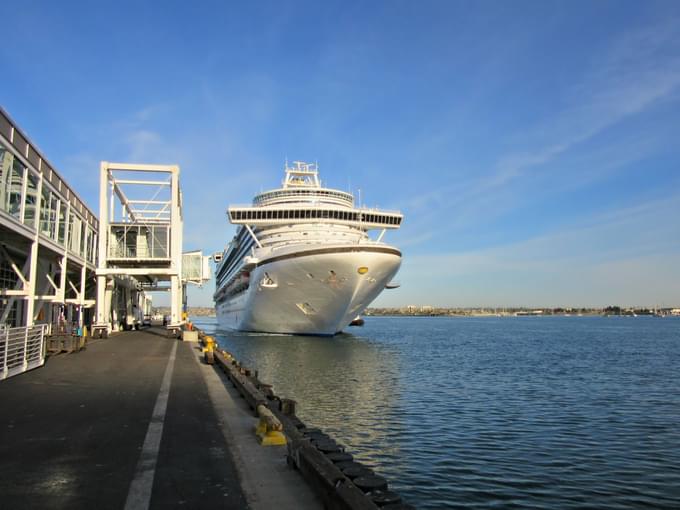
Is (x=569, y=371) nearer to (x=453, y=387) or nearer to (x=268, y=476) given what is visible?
(x=453, y=387)

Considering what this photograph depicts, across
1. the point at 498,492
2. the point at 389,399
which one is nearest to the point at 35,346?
the point at 389,399

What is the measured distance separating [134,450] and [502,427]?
35.6 ft

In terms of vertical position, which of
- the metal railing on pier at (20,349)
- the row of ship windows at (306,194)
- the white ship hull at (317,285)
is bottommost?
the metal railing on pier at (20,349)

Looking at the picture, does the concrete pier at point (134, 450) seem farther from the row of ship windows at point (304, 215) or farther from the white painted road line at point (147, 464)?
the row of ship windows at point (304, 215)

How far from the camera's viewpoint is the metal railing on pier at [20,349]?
13664 mm

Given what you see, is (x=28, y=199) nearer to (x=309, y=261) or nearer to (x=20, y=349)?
(x=20, y=349)

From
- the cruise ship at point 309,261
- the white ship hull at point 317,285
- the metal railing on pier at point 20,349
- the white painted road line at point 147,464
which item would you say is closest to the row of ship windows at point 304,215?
the cruise ship at point 309,261

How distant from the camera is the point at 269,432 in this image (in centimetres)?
791

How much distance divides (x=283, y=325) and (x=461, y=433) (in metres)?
34.7

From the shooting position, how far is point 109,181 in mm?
33938

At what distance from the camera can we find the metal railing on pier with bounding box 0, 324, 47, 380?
44.8 feet

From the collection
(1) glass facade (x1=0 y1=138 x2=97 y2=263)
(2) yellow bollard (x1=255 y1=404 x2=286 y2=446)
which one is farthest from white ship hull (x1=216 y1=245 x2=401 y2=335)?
(2) yellow bollard (x1=255 y1=404 x2=286 y2=446)

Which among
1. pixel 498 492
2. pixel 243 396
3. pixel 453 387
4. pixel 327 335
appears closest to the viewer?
pixel 498 492

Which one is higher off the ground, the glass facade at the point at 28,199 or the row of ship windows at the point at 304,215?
the row of ship windows at the point at 304,215
